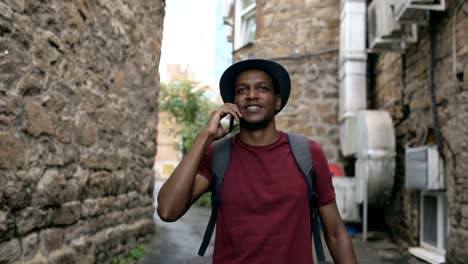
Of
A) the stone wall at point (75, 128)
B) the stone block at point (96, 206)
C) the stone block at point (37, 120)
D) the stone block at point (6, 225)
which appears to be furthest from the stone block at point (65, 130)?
the stone block at point (6, 225)

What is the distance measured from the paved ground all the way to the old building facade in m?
0.23

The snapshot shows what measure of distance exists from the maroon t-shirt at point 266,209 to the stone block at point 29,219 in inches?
61.7

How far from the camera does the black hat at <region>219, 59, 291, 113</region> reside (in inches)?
78.6

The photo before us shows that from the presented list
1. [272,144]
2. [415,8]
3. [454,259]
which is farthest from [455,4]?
[272,144]

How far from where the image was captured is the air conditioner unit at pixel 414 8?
4148 millimetres

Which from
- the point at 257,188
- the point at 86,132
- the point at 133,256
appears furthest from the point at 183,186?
the point at 133,256

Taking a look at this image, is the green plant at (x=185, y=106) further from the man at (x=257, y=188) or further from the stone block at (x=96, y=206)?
the man at (x=257, y=188)

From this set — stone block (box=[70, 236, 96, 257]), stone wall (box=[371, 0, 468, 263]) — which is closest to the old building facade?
stone wall (box=[371, 0, 468, 263])

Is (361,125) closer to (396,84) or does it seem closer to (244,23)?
(396,84)

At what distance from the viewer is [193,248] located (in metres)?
5.31

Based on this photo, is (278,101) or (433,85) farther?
(433,85)

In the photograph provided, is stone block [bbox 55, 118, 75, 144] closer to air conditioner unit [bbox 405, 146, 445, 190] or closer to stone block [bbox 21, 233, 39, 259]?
→ stone block [bbox 21, 233, 39, 259]

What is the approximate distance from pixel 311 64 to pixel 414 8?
3715mm

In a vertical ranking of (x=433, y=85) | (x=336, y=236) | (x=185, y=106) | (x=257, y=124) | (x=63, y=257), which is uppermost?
(x=185, y=106)
